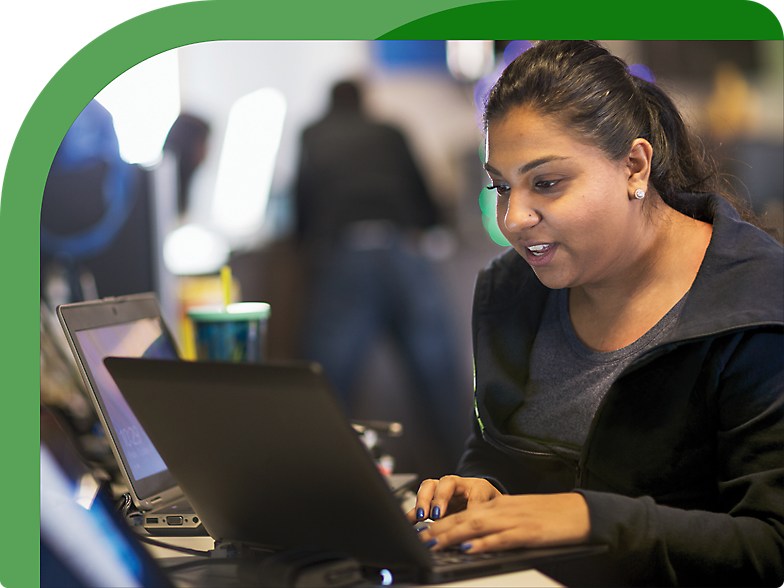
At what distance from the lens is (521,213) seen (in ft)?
2.97

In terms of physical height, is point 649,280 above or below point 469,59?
below

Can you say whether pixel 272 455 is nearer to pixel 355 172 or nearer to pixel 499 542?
pixel 499 542

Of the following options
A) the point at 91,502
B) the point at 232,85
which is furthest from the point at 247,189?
the point at 91,502

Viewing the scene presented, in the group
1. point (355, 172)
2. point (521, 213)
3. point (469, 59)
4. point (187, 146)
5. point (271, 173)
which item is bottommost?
point (521, 213)

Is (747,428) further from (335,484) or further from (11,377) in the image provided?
(11,377)

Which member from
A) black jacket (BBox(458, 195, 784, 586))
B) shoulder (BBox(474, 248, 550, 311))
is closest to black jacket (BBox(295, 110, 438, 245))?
shoulder (BBox(474, 248, 550, 311))

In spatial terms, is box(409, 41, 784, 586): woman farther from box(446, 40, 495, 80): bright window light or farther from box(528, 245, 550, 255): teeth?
box(446, 40, 495, 80): bright window light

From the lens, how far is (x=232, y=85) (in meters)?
4.60

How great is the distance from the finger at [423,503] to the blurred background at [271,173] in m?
0.54

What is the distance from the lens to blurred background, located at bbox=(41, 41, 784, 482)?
1.61 m

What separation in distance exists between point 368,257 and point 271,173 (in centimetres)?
137

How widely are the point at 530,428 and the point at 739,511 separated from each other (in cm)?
30

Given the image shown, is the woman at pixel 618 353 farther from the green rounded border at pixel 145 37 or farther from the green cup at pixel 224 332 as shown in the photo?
the green cup at pixel 224 332

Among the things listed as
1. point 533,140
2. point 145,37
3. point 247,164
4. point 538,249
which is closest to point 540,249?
point 538,249
